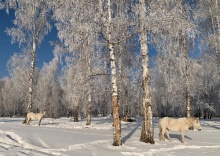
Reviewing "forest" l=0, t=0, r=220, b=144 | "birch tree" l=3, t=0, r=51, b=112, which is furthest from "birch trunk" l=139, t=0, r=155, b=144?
"birch tree" l=3, t=0, r=51, b=112

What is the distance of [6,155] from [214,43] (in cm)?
1743

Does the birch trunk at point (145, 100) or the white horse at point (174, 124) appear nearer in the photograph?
the birch trunk at point (145, 100)

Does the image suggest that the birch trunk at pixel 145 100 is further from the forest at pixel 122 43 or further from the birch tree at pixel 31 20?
the birch tree at pixel 31 20

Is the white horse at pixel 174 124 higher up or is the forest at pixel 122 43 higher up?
the forest at pixel 122 43

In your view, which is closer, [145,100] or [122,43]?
[145,100]

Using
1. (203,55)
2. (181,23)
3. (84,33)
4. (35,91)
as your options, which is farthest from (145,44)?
(35,91)

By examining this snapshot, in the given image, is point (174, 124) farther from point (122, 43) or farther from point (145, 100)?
point (122, 43)

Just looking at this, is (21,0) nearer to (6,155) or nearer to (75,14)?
(75,14)

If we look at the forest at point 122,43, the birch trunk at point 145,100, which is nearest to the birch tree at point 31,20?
the forest at point 122,43

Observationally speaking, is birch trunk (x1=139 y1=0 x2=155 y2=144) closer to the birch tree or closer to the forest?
the forest

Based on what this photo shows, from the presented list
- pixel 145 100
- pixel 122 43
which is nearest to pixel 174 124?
pixel 145 100

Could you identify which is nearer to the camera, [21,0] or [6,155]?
[6,155]

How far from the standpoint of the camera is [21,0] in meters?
28.5

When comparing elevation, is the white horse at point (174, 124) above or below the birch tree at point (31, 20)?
below
